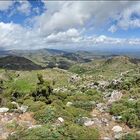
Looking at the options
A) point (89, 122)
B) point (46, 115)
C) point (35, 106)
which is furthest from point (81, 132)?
point (35, 106)

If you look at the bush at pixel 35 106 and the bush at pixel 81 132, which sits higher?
the bush at pixel 35 106

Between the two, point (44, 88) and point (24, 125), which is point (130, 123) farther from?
point (44, 88)

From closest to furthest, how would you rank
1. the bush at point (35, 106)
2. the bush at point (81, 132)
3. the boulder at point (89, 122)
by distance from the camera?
the bush at point (81, 132), the boulder at point (89, 122), the bush at point (35, 106)

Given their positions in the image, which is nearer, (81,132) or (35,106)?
(81,132)

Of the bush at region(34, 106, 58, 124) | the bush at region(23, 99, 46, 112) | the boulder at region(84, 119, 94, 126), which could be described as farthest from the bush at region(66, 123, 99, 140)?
the bush at region(23, 99, 46, 112)

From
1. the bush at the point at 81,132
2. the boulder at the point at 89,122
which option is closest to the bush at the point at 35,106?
the boulder at the point at 89,122

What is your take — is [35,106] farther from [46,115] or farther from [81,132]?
[81,132]

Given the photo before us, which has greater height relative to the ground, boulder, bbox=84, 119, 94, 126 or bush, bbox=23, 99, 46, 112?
bush, bbox=23, 99, 46, 112

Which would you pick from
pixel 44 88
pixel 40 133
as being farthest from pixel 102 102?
pixel 40 133

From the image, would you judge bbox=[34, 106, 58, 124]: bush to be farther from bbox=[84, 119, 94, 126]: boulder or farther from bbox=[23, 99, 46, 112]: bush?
bbox=[84, 119, 94, 126]: boulder

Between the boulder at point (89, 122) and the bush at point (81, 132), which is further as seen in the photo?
the boulder at point (89, 122)

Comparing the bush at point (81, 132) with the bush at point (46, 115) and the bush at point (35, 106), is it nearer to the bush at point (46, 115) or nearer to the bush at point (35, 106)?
the bush at point (46, 115)

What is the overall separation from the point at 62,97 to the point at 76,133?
9826 mm

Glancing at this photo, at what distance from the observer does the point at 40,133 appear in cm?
1512
